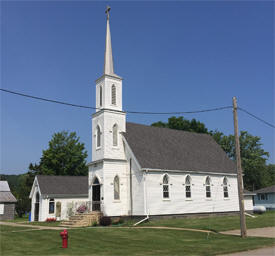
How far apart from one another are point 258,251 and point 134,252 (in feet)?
17.1

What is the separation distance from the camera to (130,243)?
15.9 meters

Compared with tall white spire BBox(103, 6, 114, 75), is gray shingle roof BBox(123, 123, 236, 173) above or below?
below

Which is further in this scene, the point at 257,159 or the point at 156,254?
the point at 257,159

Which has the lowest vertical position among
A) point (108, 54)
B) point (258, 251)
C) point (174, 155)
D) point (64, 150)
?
point (258, 251)

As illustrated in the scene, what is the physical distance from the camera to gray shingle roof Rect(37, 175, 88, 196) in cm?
3725

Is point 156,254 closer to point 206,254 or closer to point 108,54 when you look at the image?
point 206,254

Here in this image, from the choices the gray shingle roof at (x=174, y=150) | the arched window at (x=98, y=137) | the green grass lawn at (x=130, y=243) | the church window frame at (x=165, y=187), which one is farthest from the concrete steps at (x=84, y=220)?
the arched window at (x=98, y=137)

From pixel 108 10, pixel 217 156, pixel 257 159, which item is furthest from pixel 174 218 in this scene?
pixel 257 159

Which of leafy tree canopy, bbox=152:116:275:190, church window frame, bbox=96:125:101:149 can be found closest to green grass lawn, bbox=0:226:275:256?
church window frame, bbox=96:125:101:149

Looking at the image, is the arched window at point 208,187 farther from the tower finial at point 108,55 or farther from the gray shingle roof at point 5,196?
the gray shingle roof at point 5,196

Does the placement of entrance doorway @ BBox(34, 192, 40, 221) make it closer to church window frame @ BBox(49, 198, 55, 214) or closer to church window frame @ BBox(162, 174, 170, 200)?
church window frame @ BBox(49, 198, 55, 214)

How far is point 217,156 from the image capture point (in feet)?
123

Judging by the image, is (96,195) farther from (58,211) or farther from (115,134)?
(58,211)

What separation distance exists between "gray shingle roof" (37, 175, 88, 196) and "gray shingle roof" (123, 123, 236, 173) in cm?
1259
